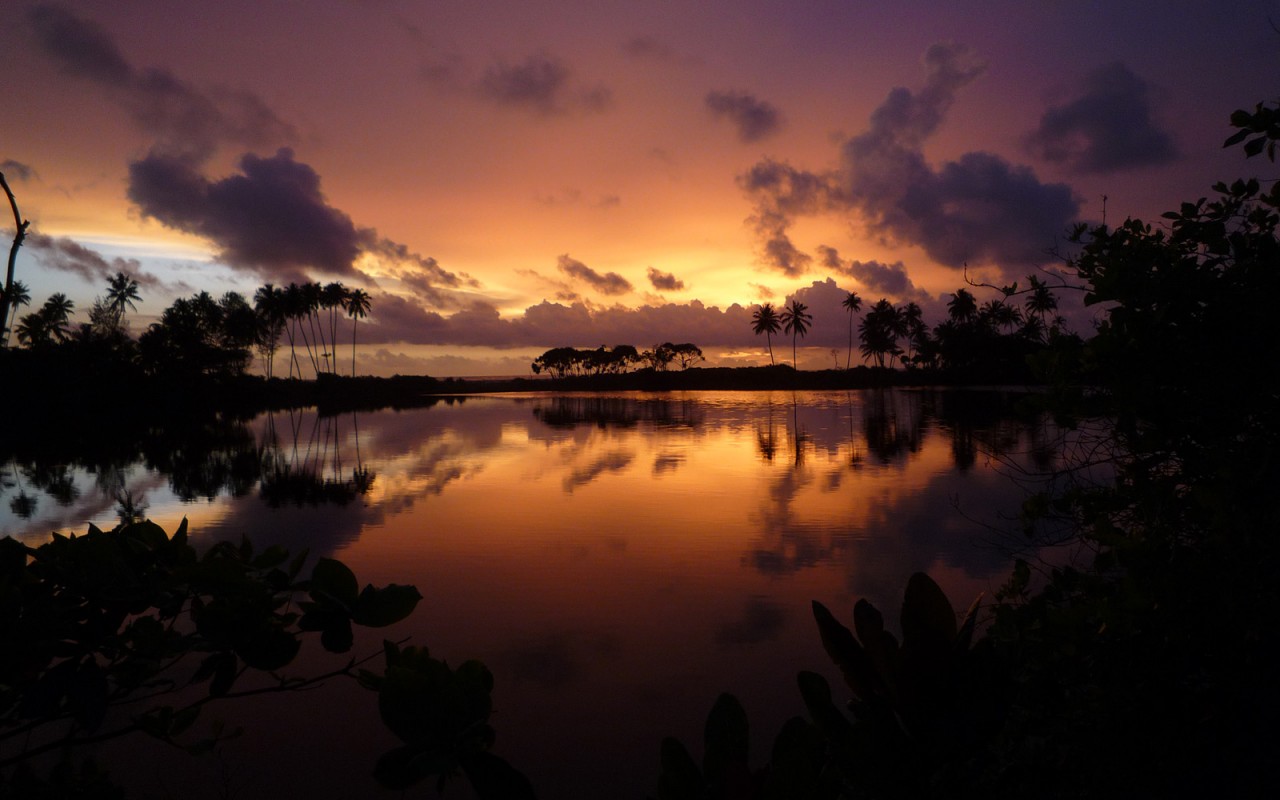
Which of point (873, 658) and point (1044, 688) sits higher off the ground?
point (873, 658)

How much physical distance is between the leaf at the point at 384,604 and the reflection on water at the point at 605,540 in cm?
338

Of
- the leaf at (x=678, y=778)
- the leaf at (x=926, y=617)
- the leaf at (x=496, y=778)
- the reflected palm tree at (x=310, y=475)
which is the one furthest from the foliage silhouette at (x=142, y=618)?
the reflected palm tree at (x=310, y=475)

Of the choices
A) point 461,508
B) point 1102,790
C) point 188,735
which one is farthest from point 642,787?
point 461,508

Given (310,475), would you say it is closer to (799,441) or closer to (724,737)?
(799,441)

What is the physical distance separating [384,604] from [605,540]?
9029 mm

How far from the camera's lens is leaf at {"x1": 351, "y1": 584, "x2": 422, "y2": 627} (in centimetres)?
152

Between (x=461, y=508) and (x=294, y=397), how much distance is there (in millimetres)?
84831

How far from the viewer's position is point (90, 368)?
44688 millimetres

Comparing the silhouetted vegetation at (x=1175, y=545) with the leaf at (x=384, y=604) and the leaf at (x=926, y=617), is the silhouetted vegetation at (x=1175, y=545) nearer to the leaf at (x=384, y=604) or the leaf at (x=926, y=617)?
the leaf at (x=926, y=617)

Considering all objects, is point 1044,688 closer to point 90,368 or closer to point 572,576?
point 572,576

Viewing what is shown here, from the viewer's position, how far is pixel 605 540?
1041cm

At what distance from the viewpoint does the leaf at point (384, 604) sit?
1.52 meters

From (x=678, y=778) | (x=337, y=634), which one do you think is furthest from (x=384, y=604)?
(x=678, y=778)

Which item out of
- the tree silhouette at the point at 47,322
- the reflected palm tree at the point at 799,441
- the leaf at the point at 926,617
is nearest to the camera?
the leaf at the point at 926,617
